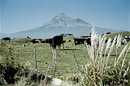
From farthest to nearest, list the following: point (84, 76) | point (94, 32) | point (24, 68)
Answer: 1. point (24, 68)
2. point (84, 76)
3. point (94, 32)

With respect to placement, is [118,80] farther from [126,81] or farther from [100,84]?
[100,84]

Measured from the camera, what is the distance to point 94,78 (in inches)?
106

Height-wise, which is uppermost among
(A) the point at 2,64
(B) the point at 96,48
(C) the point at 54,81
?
(B) the point at 96,48

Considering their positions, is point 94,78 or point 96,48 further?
point 94,78

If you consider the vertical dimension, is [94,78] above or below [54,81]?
above

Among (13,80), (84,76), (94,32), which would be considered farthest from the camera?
(13,80)

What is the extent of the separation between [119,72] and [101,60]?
18.5 inches

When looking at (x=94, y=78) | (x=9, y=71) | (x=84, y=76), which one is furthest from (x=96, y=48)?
(x=9, y=71)

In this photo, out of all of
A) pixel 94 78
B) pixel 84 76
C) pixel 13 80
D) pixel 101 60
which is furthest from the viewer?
pixel 13 80

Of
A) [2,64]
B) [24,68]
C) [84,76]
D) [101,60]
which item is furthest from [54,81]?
[101,60]

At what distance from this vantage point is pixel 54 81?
23.3 ft

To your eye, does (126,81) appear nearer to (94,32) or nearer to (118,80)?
(118,80)

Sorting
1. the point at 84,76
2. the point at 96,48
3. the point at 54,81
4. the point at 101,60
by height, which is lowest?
the point at 54,81

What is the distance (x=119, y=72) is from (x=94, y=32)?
84 centimetres
